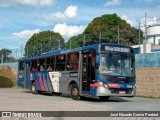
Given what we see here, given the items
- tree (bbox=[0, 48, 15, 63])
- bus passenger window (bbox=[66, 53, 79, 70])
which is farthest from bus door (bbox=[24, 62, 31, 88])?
tree (bbox=[0, 48, 15, 63])

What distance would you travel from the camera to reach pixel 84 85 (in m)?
19.8

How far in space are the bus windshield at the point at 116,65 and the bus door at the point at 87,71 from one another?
0.62 m

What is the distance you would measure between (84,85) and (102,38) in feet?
34.3

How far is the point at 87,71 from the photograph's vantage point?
64.2ft

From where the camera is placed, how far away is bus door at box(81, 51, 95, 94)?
754 inches

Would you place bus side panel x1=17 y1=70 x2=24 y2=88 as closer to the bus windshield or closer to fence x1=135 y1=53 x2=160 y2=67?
fence x1=135 y1=53 x2=160 y2=67

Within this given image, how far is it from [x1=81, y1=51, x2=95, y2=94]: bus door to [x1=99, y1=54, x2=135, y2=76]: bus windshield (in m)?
0.62

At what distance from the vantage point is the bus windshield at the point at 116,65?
18719 millimetres

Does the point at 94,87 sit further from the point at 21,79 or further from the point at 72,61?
the point at 21,79

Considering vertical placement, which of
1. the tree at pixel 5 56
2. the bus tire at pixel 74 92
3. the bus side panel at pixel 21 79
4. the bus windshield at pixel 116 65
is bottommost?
the bus tire at pixel 74 92

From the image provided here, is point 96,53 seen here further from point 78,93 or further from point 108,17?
point 108,17

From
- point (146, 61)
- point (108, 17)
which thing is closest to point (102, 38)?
point (146, 61)

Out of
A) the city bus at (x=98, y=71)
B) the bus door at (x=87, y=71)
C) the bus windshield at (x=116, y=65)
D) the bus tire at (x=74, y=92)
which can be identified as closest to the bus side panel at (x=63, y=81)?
the city bus at (x=98, y=71)

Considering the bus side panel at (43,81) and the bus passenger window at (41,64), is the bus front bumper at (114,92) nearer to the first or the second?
the bus side panel at (43,81)
